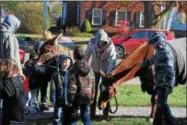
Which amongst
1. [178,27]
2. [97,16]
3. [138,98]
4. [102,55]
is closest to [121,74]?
[102,55]

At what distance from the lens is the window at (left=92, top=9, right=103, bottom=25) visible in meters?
45.6

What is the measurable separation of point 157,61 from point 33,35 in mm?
24857

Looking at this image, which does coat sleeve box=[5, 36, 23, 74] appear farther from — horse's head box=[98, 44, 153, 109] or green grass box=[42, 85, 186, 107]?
green grass box=[42, 85, 186, 107]

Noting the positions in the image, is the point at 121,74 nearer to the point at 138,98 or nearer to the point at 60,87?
the point at 60,87

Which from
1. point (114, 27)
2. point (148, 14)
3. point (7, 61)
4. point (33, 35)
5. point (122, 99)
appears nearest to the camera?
point (7, 61)

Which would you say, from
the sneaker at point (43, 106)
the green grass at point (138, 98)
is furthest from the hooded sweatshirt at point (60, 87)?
the green grass at point (138, 98)

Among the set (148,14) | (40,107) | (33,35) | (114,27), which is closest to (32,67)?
(40,107)

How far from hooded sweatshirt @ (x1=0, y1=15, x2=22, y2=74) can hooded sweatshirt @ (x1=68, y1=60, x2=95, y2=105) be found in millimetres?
1071

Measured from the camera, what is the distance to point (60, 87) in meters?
8.46

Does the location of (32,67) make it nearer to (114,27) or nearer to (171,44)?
(171,44)

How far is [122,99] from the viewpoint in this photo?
40.6 ft

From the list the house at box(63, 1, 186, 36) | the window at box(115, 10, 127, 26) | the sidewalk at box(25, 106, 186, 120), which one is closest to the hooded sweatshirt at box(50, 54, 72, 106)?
the sidewalk at box(25, 106, 186, 120)

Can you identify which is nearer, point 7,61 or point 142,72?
point 7,61

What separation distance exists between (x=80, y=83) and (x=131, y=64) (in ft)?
4.84
